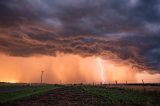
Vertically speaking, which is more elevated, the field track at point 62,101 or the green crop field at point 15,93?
the green crop field at point 15,93

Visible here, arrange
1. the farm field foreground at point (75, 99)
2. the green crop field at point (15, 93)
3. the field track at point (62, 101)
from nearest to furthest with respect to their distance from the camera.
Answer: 1. the field track at point (62, 101)
2. the farm field foreground at point (75, 99)
3. the green crop field at point (15, 93)

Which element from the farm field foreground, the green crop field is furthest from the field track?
the green crop field

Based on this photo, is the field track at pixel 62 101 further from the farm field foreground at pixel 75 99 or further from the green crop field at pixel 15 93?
the green crop field at pixel 15 93

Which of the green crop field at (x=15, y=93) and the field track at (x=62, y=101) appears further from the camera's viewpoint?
the green crop field at (x=15, y=93)

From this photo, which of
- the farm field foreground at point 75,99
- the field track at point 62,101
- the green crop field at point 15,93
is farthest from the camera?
the green crop field at point 15,93

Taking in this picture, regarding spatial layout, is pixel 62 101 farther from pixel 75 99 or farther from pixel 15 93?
pixel 15 93

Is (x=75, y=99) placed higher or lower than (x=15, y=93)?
lower

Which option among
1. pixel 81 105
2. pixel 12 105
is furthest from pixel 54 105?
pixel 12 105

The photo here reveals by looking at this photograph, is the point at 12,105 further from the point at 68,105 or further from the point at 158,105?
the point at 158,105

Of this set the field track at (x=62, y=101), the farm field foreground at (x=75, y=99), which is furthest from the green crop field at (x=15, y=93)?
the field track at (x=62, y=101)

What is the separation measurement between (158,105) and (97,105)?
936 cm

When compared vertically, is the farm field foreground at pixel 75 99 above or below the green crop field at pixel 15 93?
below

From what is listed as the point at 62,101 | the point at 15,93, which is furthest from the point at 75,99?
the point at 15,93

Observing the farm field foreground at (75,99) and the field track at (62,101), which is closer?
the field track at (62,101)
